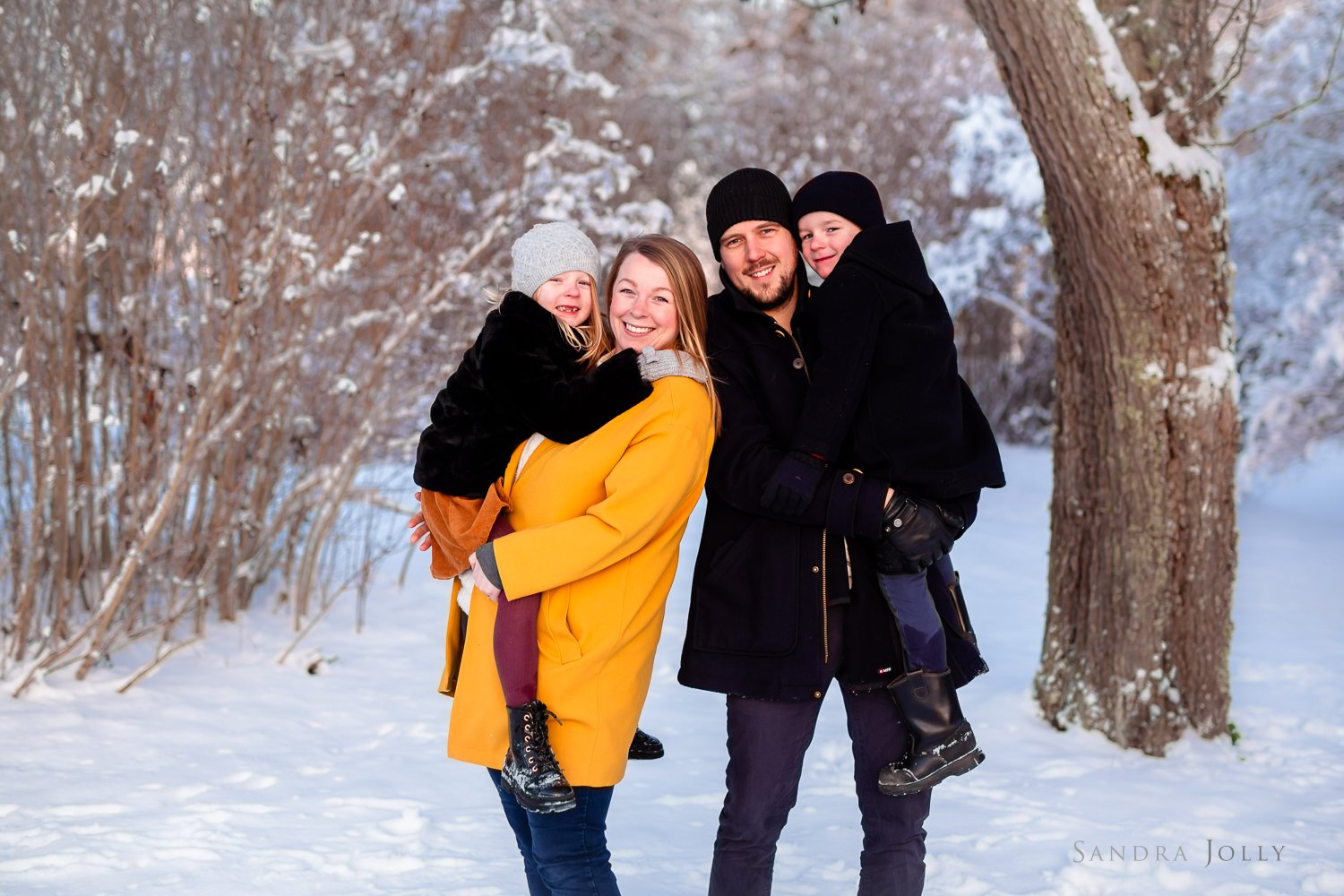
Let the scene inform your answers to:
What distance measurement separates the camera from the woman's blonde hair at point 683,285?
2.33 meters

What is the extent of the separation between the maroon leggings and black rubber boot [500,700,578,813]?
3 centimetres

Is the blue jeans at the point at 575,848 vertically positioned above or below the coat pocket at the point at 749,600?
below

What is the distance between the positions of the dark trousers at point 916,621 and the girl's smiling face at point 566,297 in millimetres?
820

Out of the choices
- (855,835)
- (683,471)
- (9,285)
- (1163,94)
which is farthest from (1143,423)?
(9,285)

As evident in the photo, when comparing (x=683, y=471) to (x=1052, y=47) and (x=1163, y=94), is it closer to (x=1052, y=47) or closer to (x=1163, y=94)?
(x=1052, y=47)

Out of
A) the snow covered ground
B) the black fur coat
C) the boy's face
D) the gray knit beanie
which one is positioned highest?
the boy's face

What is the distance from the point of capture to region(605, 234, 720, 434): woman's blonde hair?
233 centimetres

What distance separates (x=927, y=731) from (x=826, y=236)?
1067 millimetres

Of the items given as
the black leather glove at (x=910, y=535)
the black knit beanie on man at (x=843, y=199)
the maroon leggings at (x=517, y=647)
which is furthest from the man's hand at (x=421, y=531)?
the black knit beanie on man at (x=843, y=199)

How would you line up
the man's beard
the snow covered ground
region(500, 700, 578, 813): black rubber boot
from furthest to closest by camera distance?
the snow covered ground
the man's beard
region(500, 700, 578, 813): black rubber boot

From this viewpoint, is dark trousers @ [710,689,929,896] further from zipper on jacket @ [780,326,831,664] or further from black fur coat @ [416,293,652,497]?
black fur coat @ [416,293,652,497]

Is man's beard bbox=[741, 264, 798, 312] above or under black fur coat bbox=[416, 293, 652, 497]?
above

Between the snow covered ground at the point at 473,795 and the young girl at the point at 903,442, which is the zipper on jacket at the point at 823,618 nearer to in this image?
the young girl at the point at 903,442

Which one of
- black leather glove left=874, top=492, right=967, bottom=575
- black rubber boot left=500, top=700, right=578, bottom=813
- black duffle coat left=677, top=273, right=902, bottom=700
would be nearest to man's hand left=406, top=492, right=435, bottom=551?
black rubber boot left=500, top=700, right=578, bottom=813
